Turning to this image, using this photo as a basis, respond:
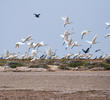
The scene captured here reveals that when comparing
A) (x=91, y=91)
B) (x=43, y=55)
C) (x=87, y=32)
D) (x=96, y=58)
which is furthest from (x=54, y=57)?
(x=91, y=91)

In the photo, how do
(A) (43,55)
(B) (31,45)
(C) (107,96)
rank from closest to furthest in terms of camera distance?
(C) (107,96) → (B) (31,45) → (A) (43,55)

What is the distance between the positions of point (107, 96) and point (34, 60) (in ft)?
72.7

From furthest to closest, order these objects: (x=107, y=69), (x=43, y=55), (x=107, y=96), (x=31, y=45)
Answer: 1. (x=43, y=55)
2. (x=31, y=45)
3. (x=107, y=69)
4. (x=107, y=96)

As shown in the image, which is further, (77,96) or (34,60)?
(34,60)

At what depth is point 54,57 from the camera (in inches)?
1401

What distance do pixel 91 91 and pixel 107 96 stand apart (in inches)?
44.6

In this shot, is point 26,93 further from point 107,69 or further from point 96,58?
point 96,58

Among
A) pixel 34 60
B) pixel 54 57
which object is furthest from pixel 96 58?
pixel 34 60

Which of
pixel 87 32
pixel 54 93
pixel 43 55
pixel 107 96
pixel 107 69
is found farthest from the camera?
pixel 43 55

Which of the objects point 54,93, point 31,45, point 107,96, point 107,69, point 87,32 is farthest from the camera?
point 31,45

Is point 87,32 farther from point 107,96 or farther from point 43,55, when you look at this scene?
point 107,96

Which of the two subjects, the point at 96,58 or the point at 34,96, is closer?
the point at 34,96

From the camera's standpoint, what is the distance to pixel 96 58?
36344 mm

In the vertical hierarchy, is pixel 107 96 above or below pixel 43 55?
below
